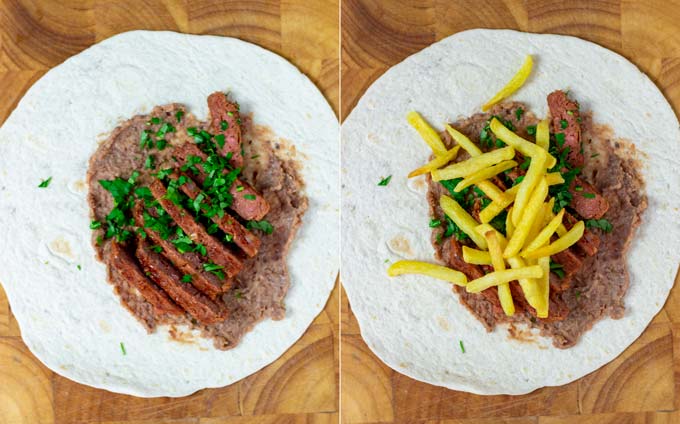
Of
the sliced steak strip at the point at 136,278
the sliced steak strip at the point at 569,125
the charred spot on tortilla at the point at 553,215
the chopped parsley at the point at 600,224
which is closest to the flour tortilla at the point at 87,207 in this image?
the sliced steak strip at the point at 136,278

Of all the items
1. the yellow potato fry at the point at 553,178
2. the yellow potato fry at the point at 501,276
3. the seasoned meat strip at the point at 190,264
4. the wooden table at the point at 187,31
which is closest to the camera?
the yellow potato fry at the point at 501,276

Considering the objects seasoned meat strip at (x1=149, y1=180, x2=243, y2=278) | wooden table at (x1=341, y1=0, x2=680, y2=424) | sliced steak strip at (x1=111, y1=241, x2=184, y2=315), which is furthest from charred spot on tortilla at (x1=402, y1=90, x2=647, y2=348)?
sliced steak strip at (x1=111, y1=241, x2=184, y2=315)

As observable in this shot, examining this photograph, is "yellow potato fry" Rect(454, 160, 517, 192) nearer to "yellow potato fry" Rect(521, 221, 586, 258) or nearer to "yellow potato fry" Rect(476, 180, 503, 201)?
"yellow potato fry" Rect(476, 180, 503, 201)

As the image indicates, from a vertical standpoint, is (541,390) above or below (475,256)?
below

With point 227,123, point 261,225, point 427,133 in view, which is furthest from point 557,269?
point 227,123

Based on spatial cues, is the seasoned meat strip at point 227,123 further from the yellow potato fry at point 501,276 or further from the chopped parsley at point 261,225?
the yellow potato fry at point 501,276

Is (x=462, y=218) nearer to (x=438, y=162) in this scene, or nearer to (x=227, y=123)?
(x=438, y=162)

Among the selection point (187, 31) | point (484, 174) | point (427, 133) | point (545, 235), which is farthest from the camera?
point (187, 31)
